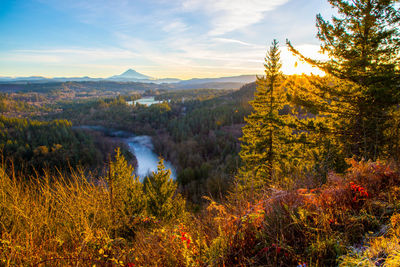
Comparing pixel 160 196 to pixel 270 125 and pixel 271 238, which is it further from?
pixel 271 238

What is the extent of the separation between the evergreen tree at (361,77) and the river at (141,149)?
46.3 meters

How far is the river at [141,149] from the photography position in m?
58.5

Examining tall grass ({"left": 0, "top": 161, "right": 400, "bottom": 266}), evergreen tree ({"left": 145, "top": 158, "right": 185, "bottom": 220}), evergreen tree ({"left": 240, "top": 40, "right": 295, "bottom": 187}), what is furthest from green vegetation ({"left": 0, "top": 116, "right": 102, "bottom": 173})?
tall grass ({"left": 0, "top": 161, "right": 400, "bottom": 266})

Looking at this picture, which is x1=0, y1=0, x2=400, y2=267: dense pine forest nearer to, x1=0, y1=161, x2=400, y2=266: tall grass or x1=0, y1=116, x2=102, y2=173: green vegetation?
x1=0, y1=161, x2=400, y2=266: tall grass

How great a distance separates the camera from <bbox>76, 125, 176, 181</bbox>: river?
58531 mm

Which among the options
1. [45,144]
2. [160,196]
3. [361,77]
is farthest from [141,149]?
[361,77]

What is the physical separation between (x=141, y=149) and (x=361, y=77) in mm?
77695

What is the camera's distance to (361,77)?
752 cm

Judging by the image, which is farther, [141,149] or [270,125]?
[141,149]

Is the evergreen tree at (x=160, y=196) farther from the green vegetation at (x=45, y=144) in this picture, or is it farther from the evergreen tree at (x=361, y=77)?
the green vegetation at (x=45, y=144)

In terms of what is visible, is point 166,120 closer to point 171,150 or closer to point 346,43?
point 171,150

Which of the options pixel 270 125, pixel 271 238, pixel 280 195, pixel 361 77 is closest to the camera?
pixel 271 238

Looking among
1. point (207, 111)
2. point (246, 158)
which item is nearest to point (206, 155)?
point (207, 111)

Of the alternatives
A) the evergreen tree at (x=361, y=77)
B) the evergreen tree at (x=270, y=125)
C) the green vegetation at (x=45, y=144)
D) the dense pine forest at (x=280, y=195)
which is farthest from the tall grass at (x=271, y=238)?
the green vegetation at (x=45, y=144)
